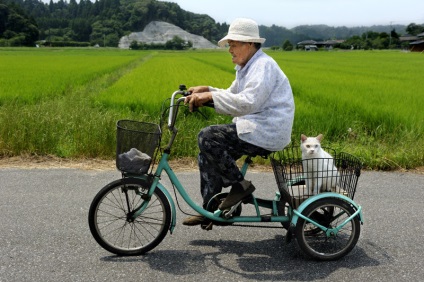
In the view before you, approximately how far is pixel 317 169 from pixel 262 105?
0.62 metres

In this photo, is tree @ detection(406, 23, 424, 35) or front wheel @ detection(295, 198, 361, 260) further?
tree @ detection(406, 23, 424, 35)

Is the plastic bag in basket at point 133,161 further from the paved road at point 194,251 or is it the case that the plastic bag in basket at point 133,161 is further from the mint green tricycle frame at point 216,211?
the paved road at point 194,251

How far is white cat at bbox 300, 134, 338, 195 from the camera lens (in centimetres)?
308

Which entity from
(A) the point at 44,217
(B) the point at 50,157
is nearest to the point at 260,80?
(A) the point at 44,217

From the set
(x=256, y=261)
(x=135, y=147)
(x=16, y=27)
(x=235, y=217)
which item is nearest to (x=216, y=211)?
(x=235, y=217)

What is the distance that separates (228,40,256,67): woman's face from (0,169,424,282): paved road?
4.56ft

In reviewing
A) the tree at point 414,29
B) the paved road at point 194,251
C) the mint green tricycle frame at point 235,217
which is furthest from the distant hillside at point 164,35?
the mint green tricycle frame at point 235,217

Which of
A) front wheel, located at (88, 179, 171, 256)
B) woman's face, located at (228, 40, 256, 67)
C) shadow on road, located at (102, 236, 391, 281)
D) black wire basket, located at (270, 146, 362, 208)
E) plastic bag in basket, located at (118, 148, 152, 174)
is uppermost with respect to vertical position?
woman's face, located at (228, 40, 256, 67)

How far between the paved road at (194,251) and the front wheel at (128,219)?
101 mm

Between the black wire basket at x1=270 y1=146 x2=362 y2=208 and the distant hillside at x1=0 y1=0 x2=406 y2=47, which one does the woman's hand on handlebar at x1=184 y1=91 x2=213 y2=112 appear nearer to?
the black wire basket at x1=270 y1=146 x2=362 y2=208

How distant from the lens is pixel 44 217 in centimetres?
369

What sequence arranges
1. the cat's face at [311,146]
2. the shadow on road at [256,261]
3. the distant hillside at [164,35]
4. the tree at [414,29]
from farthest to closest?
the distant hillside at [164,35] → the tree at [414,29] → the cat's face at [311,146] → the shadow on road at [256,261]

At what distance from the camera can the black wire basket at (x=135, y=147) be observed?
275 cm

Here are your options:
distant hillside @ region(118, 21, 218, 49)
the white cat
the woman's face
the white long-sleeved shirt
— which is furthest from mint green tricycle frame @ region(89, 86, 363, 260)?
distant hillside @ region(118, 21, 218, 49)
